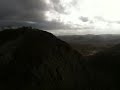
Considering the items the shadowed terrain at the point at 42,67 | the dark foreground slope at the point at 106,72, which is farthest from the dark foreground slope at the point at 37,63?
the dark foreground slope at the point at 106,72

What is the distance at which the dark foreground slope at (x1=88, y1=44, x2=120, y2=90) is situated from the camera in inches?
1108

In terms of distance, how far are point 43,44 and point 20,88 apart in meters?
7.38

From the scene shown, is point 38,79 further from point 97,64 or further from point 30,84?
point 97,64

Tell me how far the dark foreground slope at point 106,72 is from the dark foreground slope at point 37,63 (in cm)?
221

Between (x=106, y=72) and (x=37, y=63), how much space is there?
14.4 m

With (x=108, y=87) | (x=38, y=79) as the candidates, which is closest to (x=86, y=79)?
(x=108, y=87)

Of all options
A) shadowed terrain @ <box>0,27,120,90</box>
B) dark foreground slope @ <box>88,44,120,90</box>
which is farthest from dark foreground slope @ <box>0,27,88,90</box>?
dark foreground slope @ <box>88,44,120,90</box>

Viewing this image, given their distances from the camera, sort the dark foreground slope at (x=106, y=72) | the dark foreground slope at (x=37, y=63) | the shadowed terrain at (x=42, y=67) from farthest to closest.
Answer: the dark foreground slope at (x=106, y=72) < the shadowed terrain at (x=42, y=67) < the dark foreground slope at (x=37, y=63)

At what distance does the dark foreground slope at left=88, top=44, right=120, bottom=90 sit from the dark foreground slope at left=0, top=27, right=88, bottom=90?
2.21 metres

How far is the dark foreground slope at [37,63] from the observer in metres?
20.5

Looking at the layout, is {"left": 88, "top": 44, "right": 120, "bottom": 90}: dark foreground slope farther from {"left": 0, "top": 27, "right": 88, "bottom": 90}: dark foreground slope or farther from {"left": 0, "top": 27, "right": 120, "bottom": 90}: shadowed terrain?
{"left": 0, "top": 27, "right": 88, "bottom": 90}: dark foreground slope

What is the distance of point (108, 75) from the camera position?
101 ft

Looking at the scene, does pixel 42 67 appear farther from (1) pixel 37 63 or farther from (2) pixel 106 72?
(2) pixel 106 72

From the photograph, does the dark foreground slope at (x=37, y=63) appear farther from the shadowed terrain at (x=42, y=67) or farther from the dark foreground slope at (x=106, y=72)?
the dark foreground slope at (x=106, y=72)
